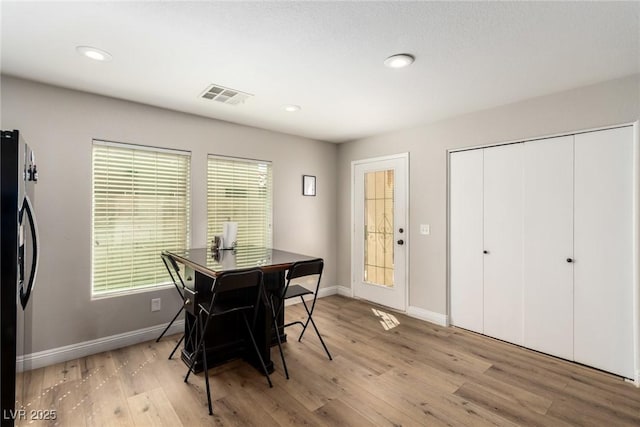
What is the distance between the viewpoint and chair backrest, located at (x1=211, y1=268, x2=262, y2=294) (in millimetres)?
2025

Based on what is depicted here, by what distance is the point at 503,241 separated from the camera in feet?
10.5

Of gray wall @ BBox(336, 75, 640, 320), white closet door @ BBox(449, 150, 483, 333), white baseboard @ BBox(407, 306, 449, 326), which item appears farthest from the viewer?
white baseboard @ BBox(407, 306, 449, 326)

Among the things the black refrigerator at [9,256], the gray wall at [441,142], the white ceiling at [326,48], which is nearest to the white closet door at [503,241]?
the gray wall at [441,142]

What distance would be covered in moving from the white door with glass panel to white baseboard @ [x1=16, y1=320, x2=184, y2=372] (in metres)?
2.56

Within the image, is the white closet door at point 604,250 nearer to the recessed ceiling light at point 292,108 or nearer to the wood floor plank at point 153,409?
the recessed ceiling light at point 292,108

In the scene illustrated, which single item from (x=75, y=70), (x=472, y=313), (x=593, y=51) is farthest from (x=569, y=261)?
(x=75, y=70)

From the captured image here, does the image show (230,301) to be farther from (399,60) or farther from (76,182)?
(399,60)

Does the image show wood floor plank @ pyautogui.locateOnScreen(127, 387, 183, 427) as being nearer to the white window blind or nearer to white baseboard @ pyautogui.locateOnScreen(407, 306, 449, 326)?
the white window blind

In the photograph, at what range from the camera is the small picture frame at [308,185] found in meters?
4.55

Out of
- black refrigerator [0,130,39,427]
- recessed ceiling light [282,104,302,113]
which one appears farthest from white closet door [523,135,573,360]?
black refrigerator [0,130,39,427]

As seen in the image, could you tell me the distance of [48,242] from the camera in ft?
8.71

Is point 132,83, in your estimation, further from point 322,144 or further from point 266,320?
point 322,144

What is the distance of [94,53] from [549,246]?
4.04m

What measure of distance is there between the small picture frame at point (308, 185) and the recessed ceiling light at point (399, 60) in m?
2.44
